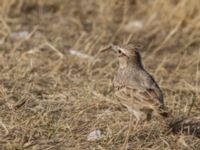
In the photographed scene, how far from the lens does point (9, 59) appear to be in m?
8.84

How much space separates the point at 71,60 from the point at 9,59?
0.76 meters

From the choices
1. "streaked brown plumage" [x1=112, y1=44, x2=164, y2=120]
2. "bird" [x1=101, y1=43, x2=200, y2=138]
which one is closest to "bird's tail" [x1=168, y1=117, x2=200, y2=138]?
"bird" [x1=101, y1=43, x2=200, y2=138]

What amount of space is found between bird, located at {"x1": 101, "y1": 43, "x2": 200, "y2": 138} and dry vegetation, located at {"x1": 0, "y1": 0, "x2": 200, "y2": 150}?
0.50ft

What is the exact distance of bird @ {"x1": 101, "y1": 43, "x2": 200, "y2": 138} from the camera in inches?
260

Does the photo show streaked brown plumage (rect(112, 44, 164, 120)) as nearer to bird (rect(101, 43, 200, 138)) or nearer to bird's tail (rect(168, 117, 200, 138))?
bird (rect(101, 43, 200, 138))

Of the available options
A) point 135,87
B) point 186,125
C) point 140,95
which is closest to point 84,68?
point 186,125

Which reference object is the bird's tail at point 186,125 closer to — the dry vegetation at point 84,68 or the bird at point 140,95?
the bird at point 140,95

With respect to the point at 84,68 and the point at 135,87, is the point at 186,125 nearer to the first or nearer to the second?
the point at 135,87

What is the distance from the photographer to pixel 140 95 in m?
6.63

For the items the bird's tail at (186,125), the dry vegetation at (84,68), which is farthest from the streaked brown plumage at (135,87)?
the bird's tail at (186,125)

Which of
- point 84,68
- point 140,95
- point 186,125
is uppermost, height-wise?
point 84,68

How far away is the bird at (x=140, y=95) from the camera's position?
21.6 feet

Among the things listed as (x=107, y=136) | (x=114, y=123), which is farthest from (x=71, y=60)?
(x=107, y=136)

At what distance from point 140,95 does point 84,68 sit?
2.42 meters
